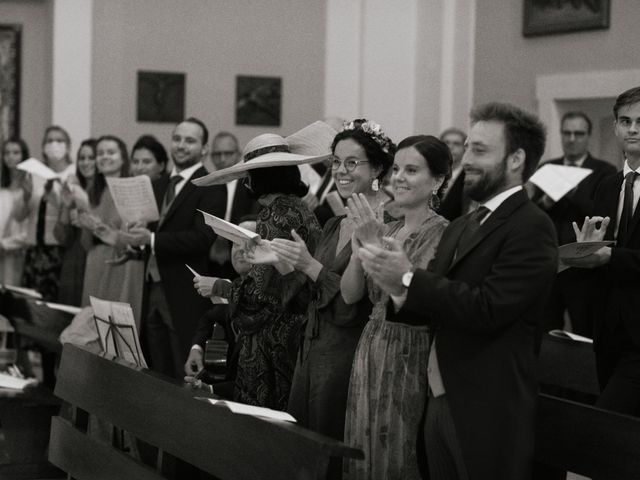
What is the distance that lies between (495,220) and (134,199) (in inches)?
155

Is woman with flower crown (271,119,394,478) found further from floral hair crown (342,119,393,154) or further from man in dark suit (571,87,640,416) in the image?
man in dark suit (571,87,640,416)

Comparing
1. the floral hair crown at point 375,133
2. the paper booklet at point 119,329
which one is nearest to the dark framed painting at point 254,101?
the paper booklet at point 119,329

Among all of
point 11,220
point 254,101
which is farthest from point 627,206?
point 254,101

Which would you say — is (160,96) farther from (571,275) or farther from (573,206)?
(571,275)

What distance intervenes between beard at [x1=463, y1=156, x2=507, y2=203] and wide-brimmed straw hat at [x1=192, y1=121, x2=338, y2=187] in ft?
4.63

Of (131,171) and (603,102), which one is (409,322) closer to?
(131,171)

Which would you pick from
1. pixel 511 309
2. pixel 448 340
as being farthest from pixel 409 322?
pixel 511 309

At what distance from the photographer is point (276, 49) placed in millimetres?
12523

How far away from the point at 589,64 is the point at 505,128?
7.11 metres

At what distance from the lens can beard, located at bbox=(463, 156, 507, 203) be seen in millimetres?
3449

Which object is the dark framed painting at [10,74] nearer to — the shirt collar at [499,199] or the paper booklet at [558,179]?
the paper booklet at [558,179]

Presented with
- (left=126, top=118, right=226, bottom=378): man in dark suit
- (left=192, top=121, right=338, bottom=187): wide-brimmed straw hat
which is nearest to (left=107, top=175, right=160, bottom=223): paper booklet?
(left=126, top=118, right=226, bottom=378): man in dark suit

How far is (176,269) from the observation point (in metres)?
6.99

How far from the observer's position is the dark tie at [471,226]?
11.3 ft
